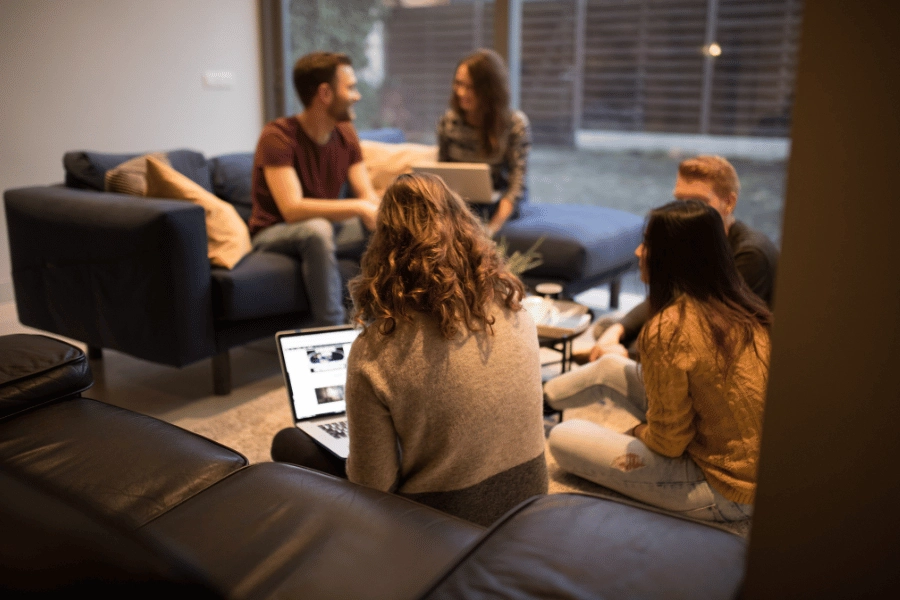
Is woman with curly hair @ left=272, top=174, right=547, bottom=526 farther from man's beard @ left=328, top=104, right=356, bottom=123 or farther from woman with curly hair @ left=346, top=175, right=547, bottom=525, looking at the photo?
man's beard @ left=328, top=104, right=356, bottom=123

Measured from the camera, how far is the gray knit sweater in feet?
4.65

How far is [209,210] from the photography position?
3035 millimetres

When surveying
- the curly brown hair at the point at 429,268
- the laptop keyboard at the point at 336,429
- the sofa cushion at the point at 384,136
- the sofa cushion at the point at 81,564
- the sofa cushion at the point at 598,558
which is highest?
the sofa cushion at the point at 384,136

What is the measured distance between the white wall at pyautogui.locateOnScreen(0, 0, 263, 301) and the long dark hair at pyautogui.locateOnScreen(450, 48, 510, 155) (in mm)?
1769

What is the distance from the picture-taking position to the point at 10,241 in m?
3.15

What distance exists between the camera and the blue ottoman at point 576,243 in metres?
3.55

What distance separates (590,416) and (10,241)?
2.33 metres

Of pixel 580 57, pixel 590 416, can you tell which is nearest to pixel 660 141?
pixel 580 57

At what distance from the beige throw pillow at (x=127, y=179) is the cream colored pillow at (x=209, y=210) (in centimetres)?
9

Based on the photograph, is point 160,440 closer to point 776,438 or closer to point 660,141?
point 776,438

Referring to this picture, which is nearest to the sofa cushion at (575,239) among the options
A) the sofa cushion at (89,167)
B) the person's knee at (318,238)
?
the person's knee at (318,238)

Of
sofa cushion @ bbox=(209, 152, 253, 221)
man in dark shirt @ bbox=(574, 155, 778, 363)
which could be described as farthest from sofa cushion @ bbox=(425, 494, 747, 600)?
sofa cushion @ bbox=(209, 152, 253, 221)

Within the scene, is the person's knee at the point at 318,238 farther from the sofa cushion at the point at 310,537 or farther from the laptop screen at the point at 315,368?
the sofa cushion at the point at 310,537

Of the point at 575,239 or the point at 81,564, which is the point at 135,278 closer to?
the point at 575,239
